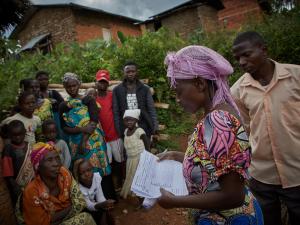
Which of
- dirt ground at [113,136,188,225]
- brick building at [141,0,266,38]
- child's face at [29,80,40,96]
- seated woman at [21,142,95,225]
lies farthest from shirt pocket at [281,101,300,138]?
brick building at [141,0,266,38]

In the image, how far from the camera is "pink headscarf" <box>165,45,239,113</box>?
1.55 m

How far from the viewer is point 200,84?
1586 millimetres

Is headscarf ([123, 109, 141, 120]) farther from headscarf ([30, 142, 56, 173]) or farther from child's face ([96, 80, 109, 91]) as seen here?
headscarf ([30, 142, 56, 173])

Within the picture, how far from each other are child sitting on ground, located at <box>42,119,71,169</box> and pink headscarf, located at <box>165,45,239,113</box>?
2851 mm

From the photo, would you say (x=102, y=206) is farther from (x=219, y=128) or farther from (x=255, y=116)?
(x=219, y=128)

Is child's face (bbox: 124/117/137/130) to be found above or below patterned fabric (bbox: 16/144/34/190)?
above

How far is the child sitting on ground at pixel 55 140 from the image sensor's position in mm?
4062

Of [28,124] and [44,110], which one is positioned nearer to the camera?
[28,124]

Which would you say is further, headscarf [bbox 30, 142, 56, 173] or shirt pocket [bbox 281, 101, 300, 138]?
headscarf [bbox 30, 142, 56, 173]

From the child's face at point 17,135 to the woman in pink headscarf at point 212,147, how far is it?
2.53 m

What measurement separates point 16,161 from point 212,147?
2.79 m

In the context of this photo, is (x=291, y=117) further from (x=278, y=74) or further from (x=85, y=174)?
(x=85, y=174)

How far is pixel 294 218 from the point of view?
98.3 inches

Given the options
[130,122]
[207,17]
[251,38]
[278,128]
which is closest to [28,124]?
[130,122]
